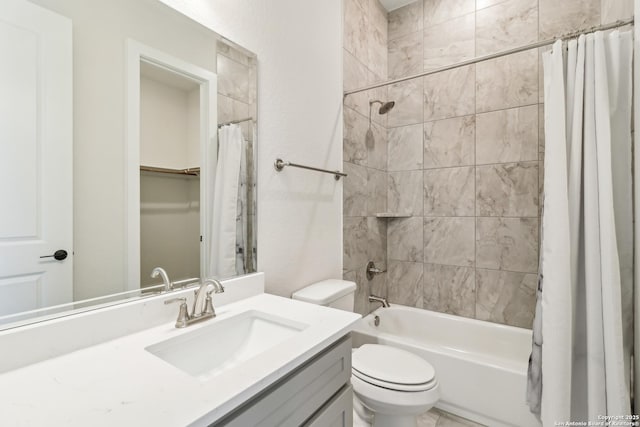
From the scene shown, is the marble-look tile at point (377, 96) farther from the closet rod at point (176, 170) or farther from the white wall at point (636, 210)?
the closet rod at point (176, 170)

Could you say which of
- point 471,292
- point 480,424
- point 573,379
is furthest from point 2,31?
point 471,292

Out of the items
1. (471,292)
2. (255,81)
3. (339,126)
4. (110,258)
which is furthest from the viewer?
(471,292)

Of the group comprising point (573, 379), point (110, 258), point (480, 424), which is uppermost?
point (110, 258)

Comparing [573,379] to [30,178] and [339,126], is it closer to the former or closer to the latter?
[339,126]

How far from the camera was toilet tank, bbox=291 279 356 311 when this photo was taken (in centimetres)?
146

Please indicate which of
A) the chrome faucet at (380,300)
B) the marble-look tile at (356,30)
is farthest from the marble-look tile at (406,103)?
the chrome faucet at (380,300)

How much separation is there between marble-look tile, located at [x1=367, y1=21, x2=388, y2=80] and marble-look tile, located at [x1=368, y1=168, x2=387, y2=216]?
2.73 feet

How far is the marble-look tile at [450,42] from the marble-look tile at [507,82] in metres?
0.21

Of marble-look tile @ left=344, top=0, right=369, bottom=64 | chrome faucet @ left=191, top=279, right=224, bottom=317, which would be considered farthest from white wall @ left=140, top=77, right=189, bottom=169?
marble-look tile @ left=344, top=0, right=369, bottom=64

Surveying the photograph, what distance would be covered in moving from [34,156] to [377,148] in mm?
2087

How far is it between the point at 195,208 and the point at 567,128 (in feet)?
5.11

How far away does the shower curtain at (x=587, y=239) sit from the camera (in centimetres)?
108

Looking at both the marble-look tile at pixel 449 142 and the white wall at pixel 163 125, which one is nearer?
the white wall at pixel 163 125

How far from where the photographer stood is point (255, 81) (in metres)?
1.34
